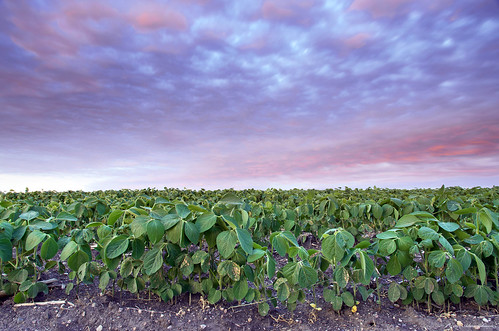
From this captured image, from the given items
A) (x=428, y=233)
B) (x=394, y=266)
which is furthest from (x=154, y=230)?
(x=428, y=233)

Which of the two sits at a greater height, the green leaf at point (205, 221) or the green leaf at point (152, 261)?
the green leaf at point (205, 221)

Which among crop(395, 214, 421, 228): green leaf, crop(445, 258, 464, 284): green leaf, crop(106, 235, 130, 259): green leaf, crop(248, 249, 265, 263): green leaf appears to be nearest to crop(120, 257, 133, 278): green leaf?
crop(106, 235, 130, 259): green leaf

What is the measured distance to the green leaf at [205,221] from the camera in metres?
2.37

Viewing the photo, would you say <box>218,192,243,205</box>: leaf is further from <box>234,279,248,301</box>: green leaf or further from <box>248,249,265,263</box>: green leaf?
<box>234,279,248,301</box>: green leaf

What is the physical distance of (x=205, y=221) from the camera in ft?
7.89

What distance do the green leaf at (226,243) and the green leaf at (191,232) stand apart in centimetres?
17

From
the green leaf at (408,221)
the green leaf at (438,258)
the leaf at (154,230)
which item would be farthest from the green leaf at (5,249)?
the green leaf at (438,258)

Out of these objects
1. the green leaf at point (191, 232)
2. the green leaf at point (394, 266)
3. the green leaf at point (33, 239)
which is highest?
the green leaf at point (191, 232)

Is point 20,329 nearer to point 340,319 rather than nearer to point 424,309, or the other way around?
point 340,319

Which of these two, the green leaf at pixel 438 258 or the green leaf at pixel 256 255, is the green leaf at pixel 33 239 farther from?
the green leaf at pixel 438 258

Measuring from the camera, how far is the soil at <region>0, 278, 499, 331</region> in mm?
2701

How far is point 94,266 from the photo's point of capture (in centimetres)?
278

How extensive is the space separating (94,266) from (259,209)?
190cm

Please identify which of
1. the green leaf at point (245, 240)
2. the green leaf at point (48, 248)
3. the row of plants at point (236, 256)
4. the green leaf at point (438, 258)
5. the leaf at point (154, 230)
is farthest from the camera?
the green leaf at point (48, 248)
